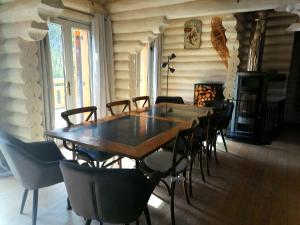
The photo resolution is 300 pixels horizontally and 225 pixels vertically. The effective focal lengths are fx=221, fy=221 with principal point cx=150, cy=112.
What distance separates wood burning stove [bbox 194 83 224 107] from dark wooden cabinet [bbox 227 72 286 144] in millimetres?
970

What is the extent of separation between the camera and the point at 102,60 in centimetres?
416

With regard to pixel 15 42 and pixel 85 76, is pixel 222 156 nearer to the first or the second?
pixel 85 76

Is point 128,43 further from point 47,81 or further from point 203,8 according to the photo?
point 47,81

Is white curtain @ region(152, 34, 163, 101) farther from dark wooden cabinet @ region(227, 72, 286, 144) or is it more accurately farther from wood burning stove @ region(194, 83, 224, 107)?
dark wooden cabinet @ region(227, 72, 286, 144)

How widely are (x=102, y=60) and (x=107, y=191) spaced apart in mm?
3256

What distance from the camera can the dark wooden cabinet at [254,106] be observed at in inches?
163

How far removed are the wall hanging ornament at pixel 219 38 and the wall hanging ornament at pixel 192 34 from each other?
418mm

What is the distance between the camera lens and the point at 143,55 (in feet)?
19.5

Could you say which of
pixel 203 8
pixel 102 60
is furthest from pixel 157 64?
pixel 203 8

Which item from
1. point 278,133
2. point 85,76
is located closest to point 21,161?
point 85,76

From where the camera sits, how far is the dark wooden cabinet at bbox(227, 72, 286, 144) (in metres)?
4.14

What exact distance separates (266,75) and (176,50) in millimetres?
2677

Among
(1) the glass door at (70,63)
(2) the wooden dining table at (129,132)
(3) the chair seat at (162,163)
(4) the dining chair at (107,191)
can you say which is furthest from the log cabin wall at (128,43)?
(4) the dining chair at (107,191)

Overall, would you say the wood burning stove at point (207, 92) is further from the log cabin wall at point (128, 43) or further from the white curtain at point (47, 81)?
the white curtain at point (47, 81)
